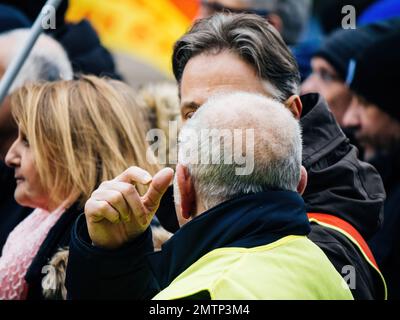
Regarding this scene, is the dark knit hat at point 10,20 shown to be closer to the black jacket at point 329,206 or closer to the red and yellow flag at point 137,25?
the red and yellow flag at point 137,25

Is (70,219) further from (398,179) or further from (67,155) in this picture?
(398,179)

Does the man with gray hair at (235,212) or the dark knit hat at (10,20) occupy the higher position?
the dark knit hat at (10,20)

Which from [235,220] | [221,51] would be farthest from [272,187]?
[221,51]

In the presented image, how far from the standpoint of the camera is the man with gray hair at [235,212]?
210cm

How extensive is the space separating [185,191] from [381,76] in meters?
2.62

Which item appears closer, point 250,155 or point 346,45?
point 250,155

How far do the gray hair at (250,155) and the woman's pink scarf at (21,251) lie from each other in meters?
1.26

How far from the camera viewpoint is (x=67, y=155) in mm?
3479

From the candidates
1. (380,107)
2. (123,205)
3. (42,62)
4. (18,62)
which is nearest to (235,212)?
(123,205)

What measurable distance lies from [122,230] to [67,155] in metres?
0.96

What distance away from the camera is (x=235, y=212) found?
225 centimetres

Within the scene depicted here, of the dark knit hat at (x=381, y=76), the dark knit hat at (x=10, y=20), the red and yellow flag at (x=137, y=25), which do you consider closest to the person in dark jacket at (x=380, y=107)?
the dark knit hat at (x=381, y=76)

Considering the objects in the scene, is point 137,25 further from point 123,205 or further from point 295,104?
point 123,205

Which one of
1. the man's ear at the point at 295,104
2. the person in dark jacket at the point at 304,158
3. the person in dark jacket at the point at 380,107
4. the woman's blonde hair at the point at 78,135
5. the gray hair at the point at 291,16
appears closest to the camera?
the person in dark jacket at the point at 304,158
